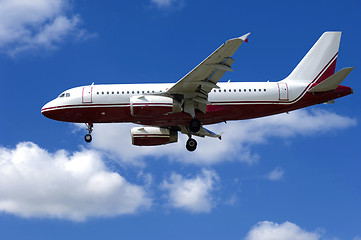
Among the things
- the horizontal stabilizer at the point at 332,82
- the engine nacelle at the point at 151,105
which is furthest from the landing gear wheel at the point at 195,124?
the horizontal stabilizer at the point at 332,82

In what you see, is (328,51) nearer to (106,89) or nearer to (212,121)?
(212,121)

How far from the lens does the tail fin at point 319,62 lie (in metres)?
41.9

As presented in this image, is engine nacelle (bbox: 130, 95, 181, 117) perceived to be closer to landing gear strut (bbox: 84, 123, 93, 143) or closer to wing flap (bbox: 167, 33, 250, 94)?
wing flap (bbox: 167, 33, 250, 94)

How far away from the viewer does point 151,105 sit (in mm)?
38062

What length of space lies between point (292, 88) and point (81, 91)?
14768 mm

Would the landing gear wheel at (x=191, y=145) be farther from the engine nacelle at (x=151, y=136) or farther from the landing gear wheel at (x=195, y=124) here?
the landing gear wheel at (x=195, y=124)

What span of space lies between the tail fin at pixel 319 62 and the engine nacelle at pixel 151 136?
9778 millimetres

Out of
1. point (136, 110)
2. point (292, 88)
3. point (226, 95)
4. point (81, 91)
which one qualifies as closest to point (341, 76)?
point (292, 88)

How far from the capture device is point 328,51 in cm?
4291

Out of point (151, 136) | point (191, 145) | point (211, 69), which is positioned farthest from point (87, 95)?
point (211, 69)

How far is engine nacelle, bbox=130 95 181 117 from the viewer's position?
3803cm

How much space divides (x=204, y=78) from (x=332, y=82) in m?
9.15

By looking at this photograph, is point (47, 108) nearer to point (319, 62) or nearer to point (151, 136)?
point (151, 136)

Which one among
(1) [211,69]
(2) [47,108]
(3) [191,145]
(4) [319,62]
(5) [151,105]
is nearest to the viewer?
(1) [211,69]
